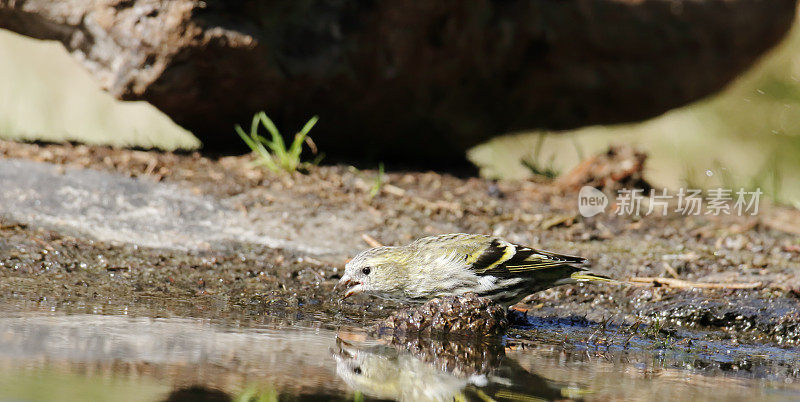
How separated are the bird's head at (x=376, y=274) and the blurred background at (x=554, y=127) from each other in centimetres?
259

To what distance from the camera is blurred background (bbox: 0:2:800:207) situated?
7559 mm

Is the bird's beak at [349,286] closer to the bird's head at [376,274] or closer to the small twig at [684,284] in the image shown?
the bird's head at [376,274]

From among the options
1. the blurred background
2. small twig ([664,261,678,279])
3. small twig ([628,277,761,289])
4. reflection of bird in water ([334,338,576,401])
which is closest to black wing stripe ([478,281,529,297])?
small twig ([628,277,761,289])

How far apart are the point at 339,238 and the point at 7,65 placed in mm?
8281

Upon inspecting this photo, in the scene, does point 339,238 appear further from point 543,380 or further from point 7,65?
point 7,65

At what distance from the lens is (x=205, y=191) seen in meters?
5.98

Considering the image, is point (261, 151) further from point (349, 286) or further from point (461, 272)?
point (461, 272)

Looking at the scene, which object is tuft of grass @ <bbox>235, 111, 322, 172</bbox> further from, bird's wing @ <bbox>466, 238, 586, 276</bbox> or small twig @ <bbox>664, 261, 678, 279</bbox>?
small twig @ <bbox>664, 261, 678, 279</bbox>

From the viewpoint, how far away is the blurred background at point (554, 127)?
7559 millimetres

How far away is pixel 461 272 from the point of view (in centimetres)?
428

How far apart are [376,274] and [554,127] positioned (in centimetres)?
497

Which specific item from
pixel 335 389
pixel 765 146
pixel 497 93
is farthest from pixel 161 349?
pixel 765 146

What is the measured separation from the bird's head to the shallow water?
53cm

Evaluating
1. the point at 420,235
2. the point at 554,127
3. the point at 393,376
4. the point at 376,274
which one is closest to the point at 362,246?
the point at 420,235
